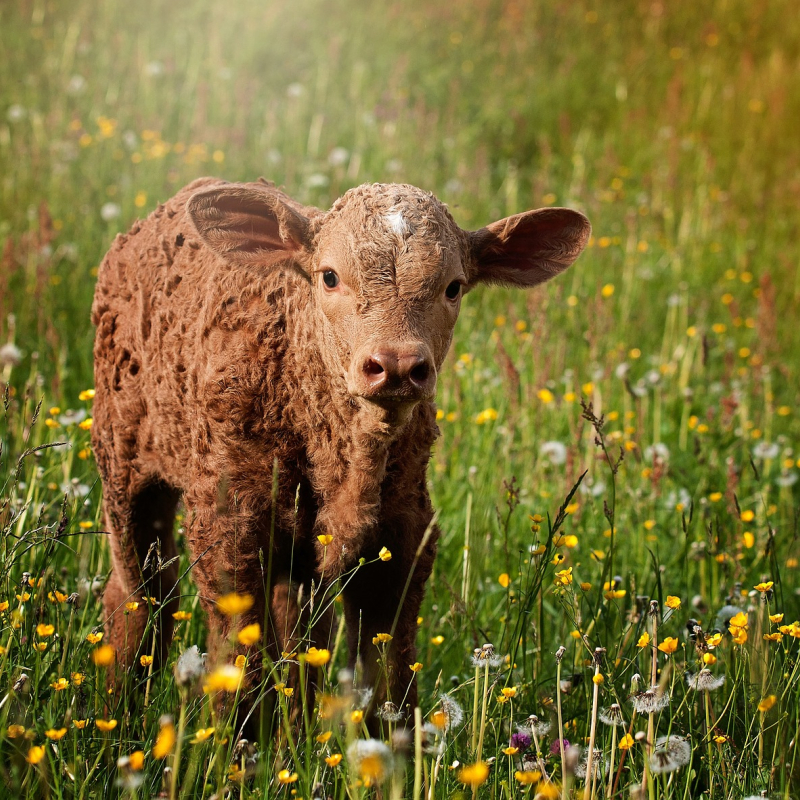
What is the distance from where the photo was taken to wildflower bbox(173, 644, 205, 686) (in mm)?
1741

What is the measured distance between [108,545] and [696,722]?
7.60 feet

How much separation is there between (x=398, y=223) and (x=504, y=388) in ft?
7.19

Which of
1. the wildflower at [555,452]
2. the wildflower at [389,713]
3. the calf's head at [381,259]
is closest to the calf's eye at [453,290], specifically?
the calf's head at [381,259]

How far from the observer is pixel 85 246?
19.9 feet

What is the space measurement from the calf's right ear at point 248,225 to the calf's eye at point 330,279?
216 mm

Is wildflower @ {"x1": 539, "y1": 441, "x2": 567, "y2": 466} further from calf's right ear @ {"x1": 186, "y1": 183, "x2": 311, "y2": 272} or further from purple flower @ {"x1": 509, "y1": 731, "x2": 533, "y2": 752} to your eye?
purple flower @ {"x1": 509, "y1": 731, "x2": 533, "y2": 752}

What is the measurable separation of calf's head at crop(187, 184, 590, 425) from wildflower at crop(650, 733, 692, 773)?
1.04 m

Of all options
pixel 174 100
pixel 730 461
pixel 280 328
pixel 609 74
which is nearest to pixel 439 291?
pixel 280 328

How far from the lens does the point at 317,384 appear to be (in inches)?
115

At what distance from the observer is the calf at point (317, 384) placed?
2.75 metres

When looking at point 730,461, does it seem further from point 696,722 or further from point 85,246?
point 85,246

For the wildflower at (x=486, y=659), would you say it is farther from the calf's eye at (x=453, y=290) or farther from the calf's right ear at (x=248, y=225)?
the calf's right ear at (x=248, y=225)

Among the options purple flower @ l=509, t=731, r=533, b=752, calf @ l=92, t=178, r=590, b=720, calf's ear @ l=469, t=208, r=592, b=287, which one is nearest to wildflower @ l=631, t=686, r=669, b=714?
purple flower @ l=509, t=731, r=533, b=752

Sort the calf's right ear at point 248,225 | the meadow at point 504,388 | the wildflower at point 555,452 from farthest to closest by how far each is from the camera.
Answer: the wildflower at point 555,452, the calf's right ear at point 248,225, the meadow at point 504,388
